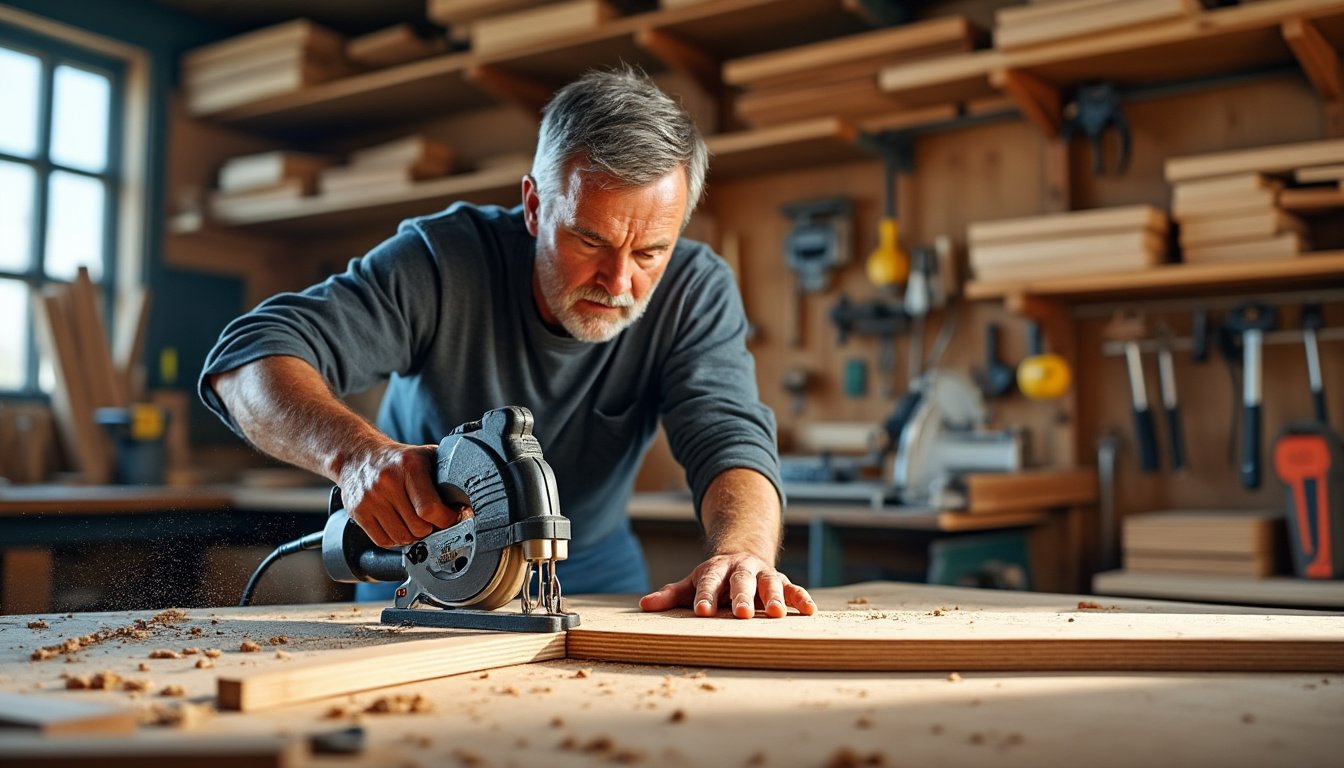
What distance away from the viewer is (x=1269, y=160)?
2.90 m

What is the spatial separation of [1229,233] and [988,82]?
0.87 meters

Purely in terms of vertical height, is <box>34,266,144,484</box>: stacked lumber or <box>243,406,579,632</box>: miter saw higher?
<box>34,266,144,484</box>: stacked lumber

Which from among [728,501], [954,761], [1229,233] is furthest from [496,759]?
[1229,233]

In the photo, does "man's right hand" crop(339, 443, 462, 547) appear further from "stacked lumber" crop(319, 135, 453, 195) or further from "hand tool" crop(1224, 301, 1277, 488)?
"stacked lumber" crop(319, 135, 453, 195)

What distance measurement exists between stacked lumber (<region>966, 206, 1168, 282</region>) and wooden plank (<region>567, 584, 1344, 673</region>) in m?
1.78

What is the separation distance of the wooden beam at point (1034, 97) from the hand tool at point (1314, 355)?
35.2 inches

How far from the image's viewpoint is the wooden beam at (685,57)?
4004mm

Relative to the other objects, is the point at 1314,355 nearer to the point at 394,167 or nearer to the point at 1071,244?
the point at 1071,244

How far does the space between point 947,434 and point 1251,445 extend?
0.80 metres

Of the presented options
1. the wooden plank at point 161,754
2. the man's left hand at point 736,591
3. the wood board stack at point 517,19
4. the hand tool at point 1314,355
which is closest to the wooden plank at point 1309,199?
the hand tool at point 1314,355

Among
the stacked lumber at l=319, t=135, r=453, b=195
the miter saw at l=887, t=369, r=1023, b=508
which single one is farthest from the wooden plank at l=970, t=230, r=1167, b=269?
the stacked lumber at l=319, t=135, r=453, b=195

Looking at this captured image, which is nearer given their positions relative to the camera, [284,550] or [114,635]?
[114,635]

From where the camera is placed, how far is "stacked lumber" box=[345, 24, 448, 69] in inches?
192

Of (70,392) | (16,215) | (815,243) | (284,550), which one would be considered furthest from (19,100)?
(284,550)
